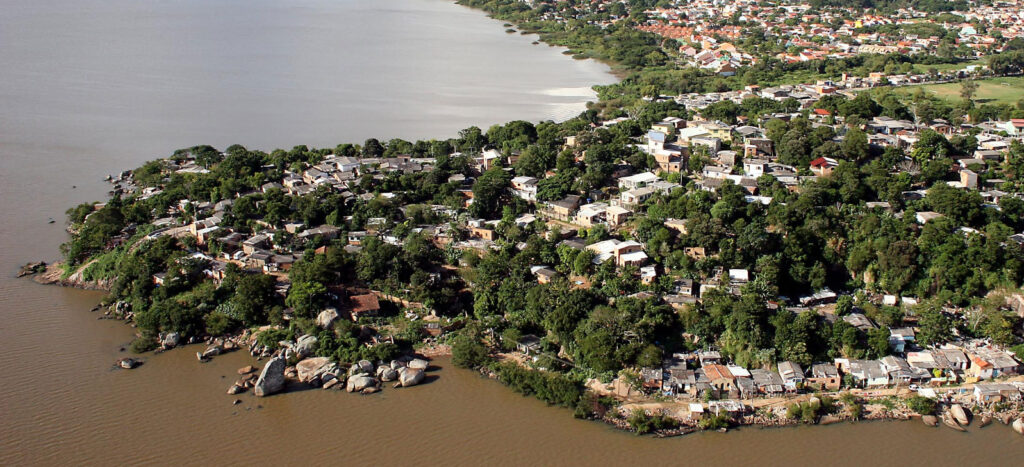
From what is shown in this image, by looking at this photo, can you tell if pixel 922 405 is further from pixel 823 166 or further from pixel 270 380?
pixel 270 380

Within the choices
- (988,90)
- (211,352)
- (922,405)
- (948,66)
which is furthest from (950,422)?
(948,66)

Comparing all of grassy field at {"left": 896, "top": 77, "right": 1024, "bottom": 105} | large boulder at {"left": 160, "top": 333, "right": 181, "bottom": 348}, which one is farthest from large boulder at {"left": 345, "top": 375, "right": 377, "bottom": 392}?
grassy field at {"left": 896, "top": 77, "right": 1024, "bottom": 105}

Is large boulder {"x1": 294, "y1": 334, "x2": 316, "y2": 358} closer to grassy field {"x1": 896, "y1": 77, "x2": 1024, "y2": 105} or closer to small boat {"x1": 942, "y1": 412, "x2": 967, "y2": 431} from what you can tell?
small boat {"x1": 942, "y1": 412, "x2": 967, "y2": 431}

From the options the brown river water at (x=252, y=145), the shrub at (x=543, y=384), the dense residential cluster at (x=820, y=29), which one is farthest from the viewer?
the dense residential cluster at (x=820, y=29)

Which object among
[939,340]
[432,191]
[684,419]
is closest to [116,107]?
[432,191]

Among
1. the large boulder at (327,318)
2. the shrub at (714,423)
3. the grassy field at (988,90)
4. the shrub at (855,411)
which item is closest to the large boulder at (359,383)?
the large boulder at (327,318)

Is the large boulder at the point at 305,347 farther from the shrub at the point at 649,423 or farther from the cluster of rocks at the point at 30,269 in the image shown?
the cluster of rocks at the point at 30,269

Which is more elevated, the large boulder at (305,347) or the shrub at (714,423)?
the shrub at (714,423)
